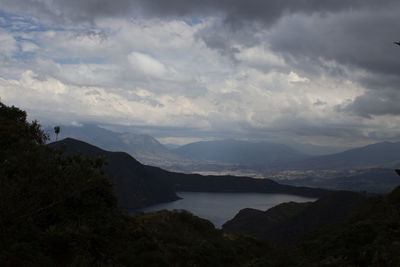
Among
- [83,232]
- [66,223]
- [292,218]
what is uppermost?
[66,223]

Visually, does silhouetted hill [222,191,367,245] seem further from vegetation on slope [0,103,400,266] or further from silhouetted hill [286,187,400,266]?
vegetation on slope [0,103,400,266]

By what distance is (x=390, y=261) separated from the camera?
16.4 metres

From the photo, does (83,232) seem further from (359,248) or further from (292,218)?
(292,218)

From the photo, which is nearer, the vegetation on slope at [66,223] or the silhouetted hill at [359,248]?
the vegetation on slope at [66,223]

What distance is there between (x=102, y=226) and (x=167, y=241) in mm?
9990

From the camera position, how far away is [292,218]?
12181 centimetres

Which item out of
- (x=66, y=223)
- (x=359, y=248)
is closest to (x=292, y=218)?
(x=359, y=248)

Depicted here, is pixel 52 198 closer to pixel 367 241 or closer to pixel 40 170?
pixel 40 170

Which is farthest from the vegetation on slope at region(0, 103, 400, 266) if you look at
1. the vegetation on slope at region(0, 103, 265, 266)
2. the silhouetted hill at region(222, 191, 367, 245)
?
the silhouetted hill at region(222, 191, 367, 245)

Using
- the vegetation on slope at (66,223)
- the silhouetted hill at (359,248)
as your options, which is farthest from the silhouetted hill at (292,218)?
the vegetation on slope at (66,223)

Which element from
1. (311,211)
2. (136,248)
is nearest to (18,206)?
(136,248)

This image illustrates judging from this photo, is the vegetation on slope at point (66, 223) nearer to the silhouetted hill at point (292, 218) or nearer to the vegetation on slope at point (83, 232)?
the vegetation on slope at point (83, 232)

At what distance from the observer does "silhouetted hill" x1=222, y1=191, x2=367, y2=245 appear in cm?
10708

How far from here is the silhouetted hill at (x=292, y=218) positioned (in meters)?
107
